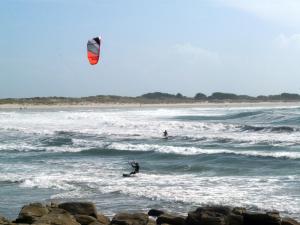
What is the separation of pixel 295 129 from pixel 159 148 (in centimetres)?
1270

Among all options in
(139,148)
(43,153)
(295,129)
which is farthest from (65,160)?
(295,129)

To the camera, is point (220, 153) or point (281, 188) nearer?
point (281, 188)

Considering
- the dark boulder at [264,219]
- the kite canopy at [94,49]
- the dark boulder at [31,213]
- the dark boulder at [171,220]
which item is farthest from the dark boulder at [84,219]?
the kite canopy at [94,49]

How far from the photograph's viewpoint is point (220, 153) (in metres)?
24.2

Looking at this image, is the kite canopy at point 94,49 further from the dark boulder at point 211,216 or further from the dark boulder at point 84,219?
the dark boulder at point 211,216

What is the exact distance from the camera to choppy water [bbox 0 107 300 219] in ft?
46.0

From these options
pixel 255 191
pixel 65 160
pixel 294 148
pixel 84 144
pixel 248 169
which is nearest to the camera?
pixel 255 191

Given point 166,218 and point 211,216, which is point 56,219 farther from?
point 211,216

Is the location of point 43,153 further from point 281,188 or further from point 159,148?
point 281,188

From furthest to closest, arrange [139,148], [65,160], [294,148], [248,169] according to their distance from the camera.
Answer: [139,148]
[294,148]
[65,160]
[248,169]

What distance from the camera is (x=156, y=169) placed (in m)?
20.2

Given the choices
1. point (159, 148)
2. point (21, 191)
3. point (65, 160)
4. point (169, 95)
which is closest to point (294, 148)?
point (159, 148)

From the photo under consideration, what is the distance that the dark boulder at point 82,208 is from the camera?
10.8 metres

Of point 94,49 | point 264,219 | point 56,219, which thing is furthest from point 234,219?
point 94,49
